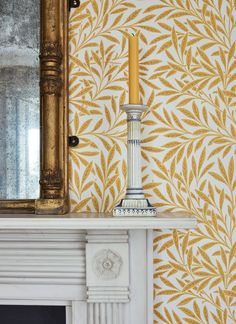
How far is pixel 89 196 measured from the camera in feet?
3.91

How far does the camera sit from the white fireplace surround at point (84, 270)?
1.07m

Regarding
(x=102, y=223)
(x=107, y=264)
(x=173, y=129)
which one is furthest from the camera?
(x=173, y=129)

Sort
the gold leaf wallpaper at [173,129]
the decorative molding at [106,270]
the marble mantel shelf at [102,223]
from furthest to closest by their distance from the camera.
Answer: the gold leaf wallpaper at [173,129] → the decorative molding at [106,270] → the marble mantel shelf at [102,223]

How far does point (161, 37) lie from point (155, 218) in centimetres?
53

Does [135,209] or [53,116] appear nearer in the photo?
[135,209]

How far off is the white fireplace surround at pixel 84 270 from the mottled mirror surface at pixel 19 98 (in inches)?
4.7

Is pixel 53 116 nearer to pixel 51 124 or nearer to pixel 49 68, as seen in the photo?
pixel 51 124

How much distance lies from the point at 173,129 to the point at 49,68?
37 centimetres

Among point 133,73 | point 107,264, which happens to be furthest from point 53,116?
point 107,264

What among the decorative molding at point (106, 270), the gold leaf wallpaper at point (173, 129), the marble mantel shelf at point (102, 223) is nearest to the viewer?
the marble mantel shelf at point (102, 223)

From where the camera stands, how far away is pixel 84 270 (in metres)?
1.09

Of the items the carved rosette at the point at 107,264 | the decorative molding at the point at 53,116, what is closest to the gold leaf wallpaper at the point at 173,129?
the decorative molding at the point at 53,116

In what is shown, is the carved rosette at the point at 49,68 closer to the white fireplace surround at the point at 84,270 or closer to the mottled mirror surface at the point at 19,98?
the mottled mirror surface at the point at 19,98

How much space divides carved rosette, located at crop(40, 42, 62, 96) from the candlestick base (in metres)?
0.35
